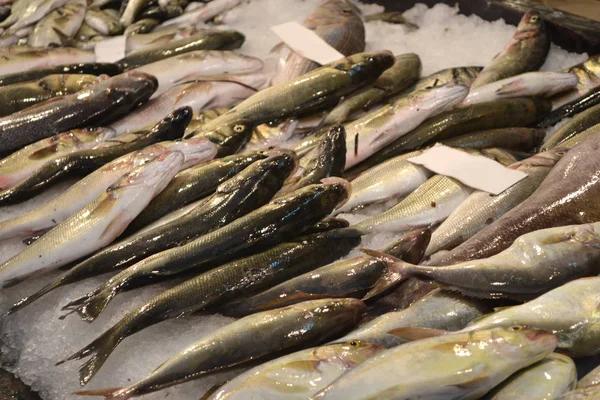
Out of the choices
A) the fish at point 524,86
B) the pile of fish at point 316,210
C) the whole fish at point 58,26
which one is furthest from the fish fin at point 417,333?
the whole fish at point 58,26

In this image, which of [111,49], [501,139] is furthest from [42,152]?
[501,139]

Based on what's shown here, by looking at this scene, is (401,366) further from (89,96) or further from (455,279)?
(89,96)

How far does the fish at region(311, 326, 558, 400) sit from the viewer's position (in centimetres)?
161

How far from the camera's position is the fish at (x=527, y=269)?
1961 millimetres

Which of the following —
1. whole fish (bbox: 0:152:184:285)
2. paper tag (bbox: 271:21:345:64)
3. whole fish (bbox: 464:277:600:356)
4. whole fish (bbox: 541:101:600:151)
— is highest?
paper tag (bbox: 271:21:345:64)

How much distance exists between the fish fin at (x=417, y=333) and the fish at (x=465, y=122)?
1.33 m

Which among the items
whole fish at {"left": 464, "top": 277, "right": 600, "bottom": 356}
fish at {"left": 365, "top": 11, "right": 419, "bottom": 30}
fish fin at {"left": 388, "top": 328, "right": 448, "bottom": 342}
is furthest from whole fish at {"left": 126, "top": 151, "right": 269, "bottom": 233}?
fish at {"left": 365, "top": 11, "right": 419, "bottom": 30}

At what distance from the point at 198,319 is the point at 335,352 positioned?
64cm

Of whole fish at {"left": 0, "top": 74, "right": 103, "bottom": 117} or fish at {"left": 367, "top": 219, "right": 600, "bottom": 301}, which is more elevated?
fish at {"left": 367, "top": 219, "right": 600, "bottom": 301}

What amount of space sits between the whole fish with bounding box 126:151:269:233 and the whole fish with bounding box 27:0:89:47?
6.99 feet

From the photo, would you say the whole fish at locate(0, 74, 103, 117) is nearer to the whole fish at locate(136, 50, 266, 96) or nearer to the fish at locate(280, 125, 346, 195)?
the whole fish at locate(136, 50, 266, 96)

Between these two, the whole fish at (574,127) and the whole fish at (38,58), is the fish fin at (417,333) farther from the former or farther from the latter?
the whole fish at (38,58)

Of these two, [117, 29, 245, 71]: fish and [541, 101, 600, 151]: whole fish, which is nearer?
[541, 101, 600, 151]: whole fish

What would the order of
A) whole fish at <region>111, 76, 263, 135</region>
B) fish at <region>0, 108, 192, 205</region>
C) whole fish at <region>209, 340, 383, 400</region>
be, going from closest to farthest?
whole fish at <region>209, 340, 383, 400</region>, fish at <region>0, 108, 192, 205</region>, whole fish at <region>111, 76, 263, 135</region>
